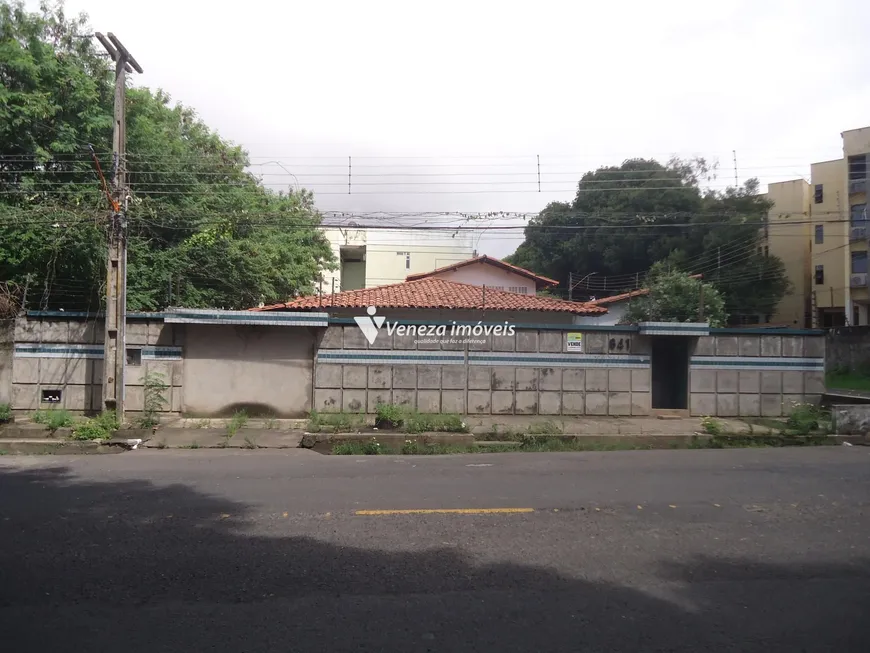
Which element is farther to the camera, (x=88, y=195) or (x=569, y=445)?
(x=88, y=195)

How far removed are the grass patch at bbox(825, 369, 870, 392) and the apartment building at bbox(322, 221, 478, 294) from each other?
60.2 ft

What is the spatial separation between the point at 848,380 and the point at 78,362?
2945 centimetres

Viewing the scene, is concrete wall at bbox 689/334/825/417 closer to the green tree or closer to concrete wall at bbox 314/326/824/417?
concrete wall at bbox 314/326/824/417

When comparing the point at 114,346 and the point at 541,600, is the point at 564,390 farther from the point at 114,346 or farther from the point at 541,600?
the point at 541,600

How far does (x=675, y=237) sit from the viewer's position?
Result: 1421 inches

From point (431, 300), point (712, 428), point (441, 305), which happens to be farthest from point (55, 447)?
point (712, 428)

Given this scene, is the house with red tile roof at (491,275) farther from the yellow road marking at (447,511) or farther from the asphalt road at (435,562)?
the yellow road marking at (447,511)

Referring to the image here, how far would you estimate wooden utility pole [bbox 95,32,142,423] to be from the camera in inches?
489

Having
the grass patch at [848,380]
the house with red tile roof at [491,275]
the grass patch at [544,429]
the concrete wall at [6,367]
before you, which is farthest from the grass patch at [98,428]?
the grass patch at [848,380]

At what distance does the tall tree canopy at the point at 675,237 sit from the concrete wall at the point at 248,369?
18937 millimetres

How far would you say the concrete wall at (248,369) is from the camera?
46.3 ft

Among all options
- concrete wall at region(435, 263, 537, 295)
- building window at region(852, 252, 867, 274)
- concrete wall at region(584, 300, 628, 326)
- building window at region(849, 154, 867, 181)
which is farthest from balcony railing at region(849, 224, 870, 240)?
concrete wall at region(435, 263, 537, 295)

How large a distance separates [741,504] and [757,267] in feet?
106

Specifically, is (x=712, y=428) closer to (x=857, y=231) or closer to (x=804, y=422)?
(x=804, y=422)
